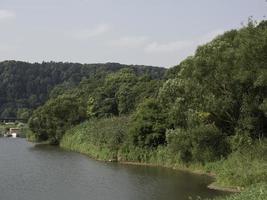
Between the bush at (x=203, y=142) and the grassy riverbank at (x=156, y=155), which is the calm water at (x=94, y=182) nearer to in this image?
the grassy riverbank at (x=156, y=155)

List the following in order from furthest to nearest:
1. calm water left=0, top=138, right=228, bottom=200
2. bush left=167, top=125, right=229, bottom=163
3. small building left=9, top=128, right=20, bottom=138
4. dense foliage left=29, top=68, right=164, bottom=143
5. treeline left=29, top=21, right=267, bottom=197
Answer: small building left=9, top=128, right=20, bottom=138
dense foliage left=29, top=68, right=164, bottom=143
bush left=167, top=125, right=229, bottom=163
treeline left=29, top=21, right=267, bottom=197
calm water left=0, top=138, right=228, bottom=200

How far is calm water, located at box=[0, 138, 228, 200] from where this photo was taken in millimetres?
40812

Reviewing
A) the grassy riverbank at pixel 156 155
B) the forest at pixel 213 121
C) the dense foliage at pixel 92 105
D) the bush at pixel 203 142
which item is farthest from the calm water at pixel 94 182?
the dense foliage at pixel 92 105

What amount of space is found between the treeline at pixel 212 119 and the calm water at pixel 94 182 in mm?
2660

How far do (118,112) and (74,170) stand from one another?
52576 mm

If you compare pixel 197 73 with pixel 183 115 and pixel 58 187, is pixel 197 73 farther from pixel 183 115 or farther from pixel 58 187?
pixel 58 187

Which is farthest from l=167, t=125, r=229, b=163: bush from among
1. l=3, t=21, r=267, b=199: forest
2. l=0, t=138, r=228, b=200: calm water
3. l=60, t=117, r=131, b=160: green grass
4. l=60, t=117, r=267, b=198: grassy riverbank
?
l=60, t=117, r=131, b=160: green grass

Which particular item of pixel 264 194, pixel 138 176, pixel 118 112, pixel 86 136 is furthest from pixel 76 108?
pixel 264 194

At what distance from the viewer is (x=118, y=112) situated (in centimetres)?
10969

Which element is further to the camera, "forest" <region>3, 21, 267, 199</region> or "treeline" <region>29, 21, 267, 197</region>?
"treeline" <region>29, 21, 267, 197</region>

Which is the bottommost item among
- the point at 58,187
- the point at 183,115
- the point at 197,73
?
the point at 58,187

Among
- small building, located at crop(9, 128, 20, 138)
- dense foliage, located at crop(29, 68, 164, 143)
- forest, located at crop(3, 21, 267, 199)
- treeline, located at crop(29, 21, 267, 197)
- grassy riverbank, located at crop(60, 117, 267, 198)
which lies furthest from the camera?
small building, located at crop(9, 128, 20, 138)

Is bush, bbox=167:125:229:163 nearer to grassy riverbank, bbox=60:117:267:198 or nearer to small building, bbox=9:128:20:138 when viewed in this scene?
grassy riverbank, bbox=60:117:267:198

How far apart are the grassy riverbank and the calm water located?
1763 mm
